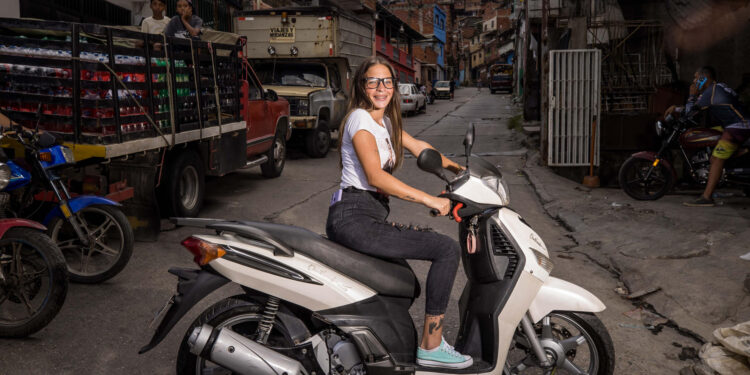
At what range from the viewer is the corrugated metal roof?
1034cm

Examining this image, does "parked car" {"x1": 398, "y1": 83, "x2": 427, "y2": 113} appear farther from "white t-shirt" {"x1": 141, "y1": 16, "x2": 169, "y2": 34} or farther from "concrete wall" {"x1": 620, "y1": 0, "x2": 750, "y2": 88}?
"white t-shirt" {"x1": 141, "y1": 16, "x2": 169, "y2": 34}

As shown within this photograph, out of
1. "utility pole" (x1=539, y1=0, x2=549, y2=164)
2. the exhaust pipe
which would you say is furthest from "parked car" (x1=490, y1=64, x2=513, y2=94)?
the exhaust pipe

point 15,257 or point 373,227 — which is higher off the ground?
point 373,227

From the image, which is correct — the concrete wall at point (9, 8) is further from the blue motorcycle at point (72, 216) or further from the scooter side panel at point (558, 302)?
the scooter side panel at point (558, 302)

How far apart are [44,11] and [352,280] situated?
10.7 meters

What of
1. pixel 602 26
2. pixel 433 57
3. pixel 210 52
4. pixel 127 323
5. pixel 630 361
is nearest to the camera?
pixel 630 361

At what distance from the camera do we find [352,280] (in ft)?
9.30

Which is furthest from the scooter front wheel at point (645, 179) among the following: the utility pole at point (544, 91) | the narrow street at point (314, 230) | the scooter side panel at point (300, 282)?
the scooter side panel at point (300, 282)

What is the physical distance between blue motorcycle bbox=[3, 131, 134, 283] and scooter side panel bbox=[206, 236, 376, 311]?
8.11 ft

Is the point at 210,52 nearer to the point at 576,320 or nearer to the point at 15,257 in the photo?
the point at 15,257

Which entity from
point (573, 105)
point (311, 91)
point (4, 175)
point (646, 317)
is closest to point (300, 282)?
point (4, 175)

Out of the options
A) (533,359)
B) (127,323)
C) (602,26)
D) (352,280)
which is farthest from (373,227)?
(602,26)

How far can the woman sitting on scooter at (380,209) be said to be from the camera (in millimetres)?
2902

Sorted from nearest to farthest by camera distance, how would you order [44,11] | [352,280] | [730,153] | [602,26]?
[352,280] → [730,153] → [44,11] → [602,26]
